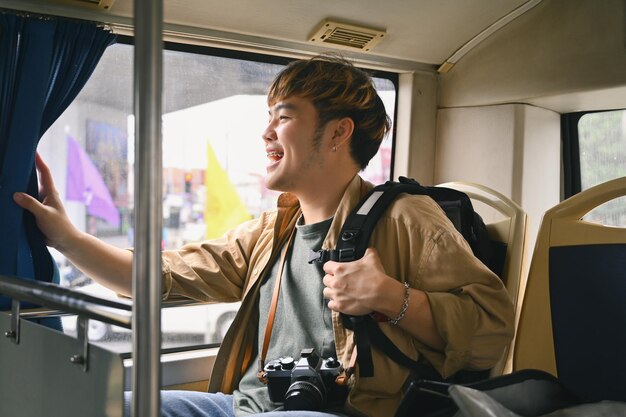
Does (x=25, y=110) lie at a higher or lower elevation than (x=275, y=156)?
higher

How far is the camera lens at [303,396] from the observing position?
2.10 meters

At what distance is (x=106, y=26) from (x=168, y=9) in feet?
0.86

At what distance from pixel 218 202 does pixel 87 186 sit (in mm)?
648

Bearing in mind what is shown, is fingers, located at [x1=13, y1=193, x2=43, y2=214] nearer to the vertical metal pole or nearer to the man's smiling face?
the man's smiling face

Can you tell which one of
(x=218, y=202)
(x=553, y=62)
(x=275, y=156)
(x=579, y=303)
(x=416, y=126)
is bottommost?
(x=579, y=303)

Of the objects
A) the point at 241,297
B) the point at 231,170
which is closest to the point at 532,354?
the point at 241,297

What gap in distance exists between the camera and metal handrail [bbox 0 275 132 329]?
1338 mm

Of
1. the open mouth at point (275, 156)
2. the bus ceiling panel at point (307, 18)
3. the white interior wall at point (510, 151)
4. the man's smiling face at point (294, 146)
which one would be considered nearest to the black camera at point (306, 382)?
the man's smiling face at point (294, 146)

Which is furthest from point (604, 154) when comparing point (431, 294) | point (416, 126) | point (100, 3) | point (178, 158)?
point (100, 3)

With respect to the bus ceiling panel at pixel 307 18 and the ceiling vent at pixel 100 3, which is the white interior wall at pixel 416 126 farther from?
the ceiling vent at pixel 100 3

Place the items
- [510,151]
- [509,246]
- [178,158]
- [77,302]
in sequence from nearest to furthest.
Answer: [77,302]
[509,246]
[178,158]
[510,151]

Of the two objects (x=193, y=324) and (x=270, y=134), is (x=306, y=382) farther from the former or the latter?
(x=193, y=324)

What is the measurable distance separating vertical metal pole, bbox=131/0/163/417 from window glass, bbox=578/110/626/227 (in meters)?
2.88

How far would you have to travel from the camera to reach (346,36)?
10.5ft
